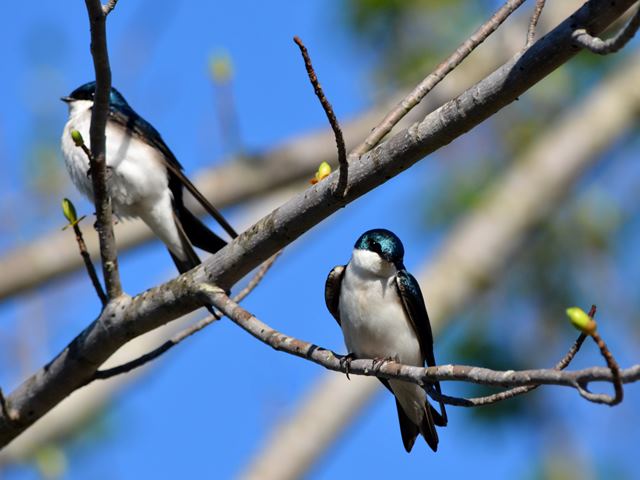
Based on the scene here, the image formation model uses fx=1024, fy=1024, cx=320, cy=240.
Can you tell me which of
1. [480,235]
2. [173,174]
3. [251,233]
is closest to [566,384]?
[251,233]

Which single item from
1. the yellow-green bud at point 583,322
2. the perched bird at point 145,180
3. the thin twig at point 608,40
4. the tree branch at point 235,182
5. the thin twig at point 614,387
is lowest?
the thin twig at point 614,387

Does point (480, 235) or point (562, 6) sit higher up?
point (562, 6)

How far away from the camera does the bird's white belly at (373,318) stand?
130 inches

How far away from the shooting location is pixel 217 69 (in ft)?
14.2

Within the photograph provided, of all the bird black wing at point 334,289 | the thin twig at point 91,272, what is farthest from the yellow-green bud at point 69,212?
the bird black wing at point 334,289

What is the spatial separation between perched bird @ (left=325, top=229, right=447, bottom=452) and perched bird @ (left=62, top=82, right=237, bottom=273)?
879 mm

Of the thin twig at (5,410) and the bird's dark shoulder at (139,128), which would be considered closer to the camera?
the thin twig at (5,410)

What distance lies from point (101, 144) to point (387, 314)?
1.16 metres

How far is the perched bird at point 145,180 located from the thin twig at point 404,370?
5.29 ft

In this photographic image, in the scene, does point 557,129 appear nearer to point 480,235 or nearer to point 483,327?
point 480,235

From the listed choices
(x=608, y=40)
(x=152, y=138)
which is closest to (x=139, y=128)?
(x=152, y=138)

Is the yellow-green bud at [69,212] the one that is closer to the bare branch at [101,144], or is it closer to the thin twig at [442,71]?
the bare branch at [101,144]

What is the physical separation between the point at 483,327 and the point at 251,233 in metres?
5.68

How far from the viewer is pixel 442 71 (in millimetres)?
2471
